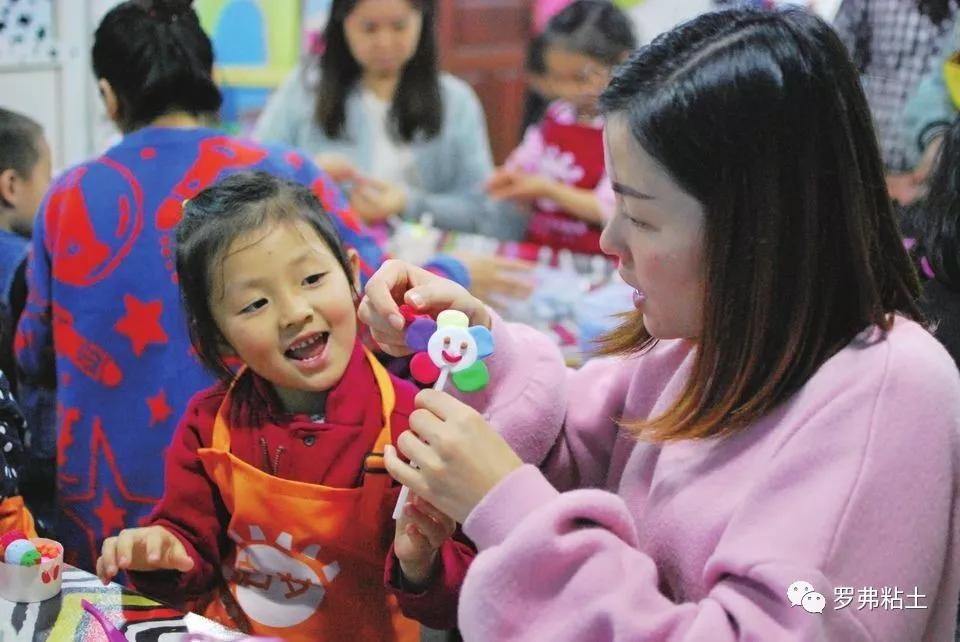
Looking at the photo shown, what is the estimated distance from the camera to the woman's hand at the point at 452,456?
91 cm

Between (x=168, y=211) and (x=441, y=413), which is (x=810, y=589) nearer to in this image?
(x=441, y=413)

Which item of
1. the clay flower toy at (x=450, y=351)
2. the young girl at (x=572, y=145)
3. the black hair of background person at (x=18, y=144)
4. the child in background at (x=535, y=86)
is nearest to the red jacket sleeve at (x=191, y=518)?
the clay flower toy at (x=450, y=351)

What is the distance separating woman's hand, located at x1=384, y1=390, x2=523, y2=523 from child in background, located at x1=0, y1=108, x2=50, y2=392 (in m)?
1.15

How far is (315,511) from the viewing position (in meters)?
1.20

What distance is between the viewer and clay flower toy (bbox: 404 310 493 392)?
992mm

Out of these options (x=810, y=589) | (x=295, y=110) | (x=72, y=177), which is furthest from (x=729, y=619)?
(x=295, y=110)

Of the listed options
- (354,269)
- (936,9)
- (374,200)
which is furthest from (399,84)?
(354,269)

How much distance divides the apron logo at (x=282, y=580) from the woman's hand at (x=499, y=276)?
120 centimetres

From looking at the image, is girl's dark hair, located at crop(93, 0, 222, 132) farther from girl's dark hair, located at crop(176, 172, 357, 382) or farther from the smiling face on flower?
the smiling face on flower

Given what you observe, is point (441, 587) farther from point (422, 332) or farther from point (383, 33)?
point (383, 33)

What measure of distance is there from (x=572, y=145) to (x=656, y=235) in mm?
2069

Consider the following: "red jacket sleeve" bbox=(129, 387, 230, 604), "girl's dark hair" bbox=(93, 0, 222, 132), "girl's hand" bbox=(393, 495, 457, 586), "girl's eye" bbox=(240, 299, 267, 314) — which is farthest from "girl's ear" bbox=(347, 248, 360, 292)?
"girl's dark hair" bbox=(93, 0, 222, 132)

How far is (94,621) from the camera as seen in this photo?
1.10m

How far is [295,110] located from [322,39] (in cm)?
21
